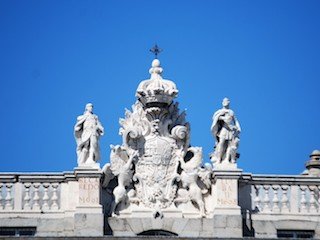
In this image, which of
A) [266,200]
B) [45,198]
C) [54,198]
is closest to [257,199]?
[266,200]

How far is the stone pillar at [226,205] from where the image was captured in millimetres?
71750

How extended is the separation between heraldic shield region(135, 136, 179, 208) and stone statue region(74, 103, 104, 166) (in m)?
1.32

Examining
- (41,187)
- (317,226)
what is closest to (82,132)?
(41,187)

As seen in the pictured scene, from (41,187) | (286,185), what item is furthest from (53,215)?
(286,185)

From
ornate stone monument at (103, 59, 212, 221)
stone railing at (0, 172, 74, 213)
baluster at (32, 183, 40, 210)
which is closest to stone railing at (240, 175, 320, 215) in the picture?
ornate stone monument at (103, 59, 212, 221)

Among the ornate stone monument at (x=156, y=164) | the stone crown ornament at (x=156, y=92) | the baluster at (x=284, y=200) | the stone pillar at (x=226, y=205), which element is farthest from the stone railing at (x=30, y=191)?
the baluster at (x=284, y=200)

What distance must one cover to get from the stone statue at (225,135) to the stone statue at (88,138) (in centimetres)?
331

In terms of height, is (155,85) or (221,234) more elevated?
(155,85)

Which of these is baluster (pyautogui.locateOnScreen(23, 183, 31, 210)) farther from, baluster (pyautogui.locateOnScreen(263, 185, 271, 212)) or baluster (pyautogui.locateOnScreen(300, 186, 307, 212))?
baluster (pyautogui.locateOnScreen(300, 186, 307, 212))

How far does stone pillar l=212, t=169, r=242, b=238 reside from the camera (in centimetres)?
7175

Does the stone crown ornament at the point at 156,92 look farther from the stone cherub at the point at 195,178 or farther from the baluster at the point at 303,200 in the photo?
the baluster at the point at 303,200

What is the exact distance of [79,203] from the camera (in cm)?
7194

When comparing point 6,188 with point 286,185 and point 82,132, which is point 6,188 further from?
point 286,185

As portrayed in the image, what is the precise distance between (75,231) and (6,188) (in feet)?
8.74
